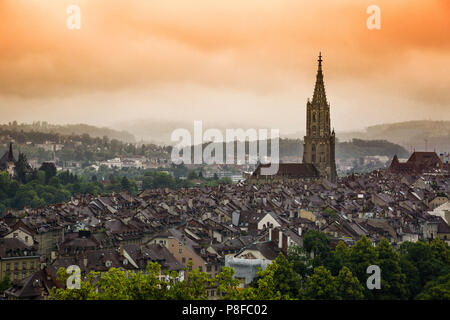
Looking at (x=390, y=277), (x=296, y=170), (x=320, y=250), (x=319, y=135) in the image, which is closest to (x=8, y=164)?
(x=296, y=170)

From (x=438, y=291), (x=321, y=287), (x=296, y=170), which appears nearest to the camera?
(x=438, y=291)

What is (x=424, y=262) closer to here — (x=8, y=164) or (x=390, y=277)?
(x=390, y=277)

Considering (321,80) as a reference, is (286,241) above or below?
below

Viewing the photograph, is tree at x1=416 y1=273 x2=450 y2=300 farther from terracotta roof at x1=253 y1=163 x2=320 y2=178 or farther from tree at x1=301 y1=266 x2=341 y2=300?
terracotta roof at x1=253 y1=163 x2=320 y2=178

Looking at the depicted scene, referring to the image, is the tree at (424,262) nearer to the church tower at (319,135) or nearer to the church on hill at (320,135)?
the church on hill at (320,135)

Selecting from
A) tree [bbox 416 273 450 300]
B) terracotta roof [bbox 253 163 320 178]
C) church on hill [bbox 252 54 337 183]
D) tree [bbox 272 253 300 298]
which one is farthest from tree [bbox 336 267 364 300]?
church on hill [bbox 252 54 337 183]

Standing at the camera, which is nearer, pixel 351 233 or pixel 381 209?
pixel 351 233

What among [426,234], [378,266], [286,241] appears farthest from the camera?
[426,234]

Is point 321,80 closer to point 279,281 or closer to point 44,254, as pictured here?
point 44,254
